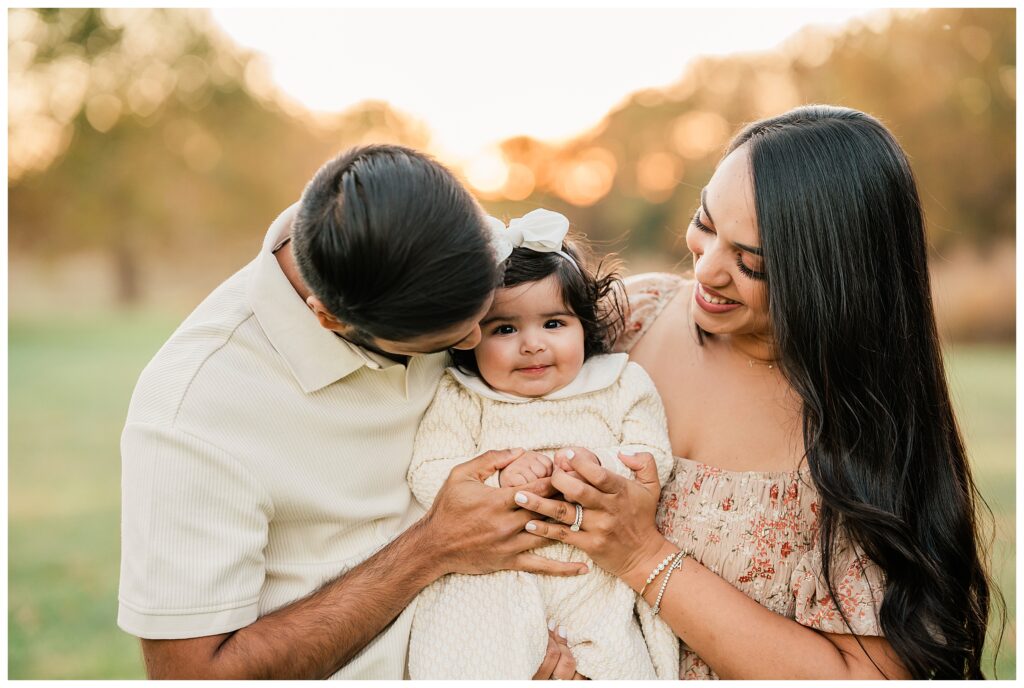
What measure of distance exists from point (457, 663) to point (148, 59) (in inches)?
1007

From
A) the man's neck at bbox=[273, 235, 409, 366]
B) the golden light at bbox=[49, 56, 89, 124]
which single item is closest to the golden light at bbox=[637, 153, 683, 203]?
the golden light at bbox=[49, 56, 89, 124]

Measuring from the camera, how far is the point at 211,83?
2509 centimetres

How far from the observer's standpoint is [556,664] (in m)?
2.25

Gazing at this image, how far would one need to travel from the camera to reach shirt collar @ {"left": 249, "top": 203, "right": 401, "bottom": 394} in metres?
2.04

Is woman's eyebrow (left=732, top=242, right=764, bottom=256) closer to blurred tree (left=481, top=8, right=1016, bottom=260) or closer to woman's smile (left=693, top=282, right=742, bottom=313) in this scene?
woman's smile (left=693, top=282, right=742, bottom=313)

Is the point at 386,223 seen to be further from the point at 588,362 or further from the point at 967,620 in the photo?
the point at 967,620

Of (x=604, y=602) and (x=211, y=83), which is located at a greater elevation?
(x=211, y=83)

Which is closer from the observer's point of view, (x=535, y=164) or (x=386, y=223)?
(x=386, y=223)

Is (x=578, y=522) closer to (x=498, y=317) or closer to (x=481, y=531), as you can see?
(x=481, y=531)

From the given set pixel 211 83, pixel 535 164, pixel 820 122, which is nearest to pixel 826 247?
pixel 820 122

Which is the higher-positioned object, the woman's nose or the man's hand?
the woman's nose

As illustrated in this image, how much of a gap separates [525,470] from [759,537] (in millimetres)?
631

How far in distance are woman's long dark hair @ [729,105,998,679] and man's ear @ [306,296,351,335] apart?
1028mm

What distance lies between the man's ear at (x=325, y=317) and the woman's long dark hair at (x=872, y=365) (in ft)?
3.37
